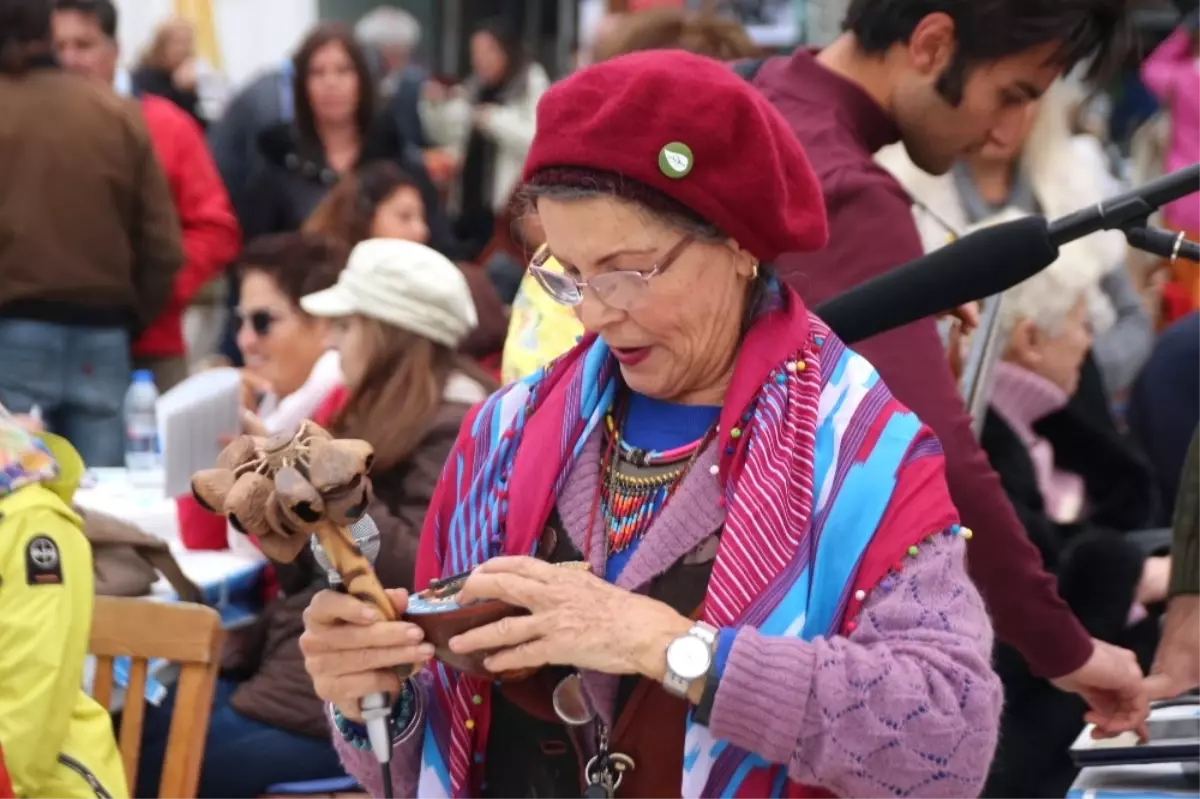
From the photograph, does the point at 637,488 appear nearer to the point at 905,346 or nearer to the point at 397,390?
the point at 905,346

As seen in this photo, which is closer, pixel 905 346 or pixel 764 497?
pixel 764 497

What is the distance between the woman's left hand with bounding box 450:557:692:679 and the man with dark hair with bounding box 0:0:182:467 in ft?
13.2

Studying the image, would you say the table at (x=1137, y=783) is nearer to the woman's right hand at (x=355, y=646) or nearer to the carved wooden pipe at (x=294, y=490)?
the woman's right hand at (x=355, y=646)

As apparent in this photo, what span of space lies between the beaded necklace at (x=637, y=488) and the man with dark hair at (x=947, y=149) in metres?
0.51

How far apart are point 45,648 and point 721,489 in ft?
4.57

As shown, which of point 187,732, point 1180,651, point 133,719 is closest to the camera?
point 1180,651

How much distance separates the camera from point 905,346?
89.7 inches

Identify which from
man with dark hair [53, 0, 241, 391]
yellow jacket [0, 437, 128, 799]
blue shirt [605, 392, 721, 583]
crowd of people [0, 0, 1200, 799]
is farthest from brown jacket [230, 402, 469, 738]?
man with dark hair [53, 0, 241, 391]

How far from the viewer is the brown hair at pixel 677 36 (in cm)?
350

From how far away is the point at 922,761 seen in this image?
165cm

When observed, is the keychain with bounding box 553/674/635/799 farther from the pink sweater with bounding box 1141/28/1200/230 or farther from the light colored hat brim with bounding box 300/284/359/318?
the pink sweater with bounding box 1141/28/1200/230

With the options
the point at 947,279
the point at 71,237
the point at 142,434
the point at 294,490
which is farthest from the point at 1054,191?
the point at 294,490

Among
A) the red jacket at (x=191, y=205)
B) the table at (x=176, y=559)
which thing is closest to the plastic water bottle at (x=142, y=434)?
the table at (x=176, y=559)

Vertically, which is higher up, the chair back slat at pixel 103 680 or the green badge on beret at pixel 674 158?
the green badge on beret at pixel 674 158
